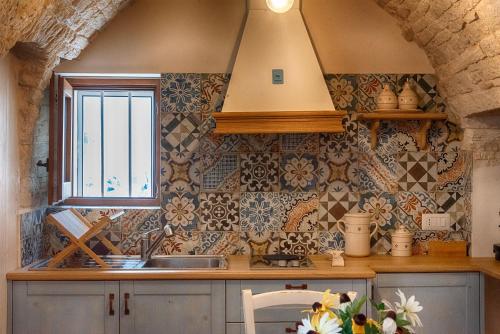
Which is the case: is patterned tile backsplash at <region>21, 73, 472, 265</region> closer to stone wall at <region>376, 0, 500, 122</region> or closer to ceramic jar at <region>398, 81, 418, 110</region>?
ceramic jar at <region>398, 81, 418, 110</region>

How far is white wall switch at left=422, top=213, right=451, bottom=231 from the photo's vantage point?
343 centimetres

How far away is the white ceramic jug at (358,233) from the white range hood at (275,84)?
0.58 meters

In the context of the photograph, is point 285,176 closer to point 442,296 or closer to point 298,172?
point 298,172

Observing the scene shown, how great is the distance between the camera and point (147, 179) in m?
3.60

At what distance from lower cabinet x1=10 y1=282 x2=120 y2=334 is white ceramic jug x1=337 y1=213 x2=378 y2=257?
1361 millimetres

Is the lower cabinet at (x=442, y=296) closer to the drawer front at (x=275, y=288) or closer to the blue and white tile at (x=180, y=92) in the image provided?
the drawer front at (x=275, y=288)

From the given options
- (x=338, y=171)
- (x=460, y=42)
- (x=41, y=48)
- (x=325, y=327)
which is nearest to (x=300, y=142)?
(x=338, y=171)

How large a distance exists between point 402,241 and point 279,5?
1.55 m

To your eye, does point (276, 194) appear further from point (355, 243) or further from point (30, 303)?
point (30, 303)

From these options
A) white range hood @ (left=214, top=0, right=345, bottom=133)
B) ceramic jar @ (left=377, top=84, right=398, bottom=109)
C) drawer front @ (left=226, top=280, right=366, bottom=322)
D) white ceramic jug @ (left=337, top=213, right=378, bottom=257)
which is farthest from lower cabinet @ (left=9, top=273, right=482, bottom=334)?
ceramic jar @ (left=377, top=84, right=398, bottom=109)

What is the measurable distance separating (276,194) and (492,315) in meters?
1.42

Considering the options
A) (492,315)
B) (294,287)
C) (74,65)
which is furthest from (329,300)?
(74,65)

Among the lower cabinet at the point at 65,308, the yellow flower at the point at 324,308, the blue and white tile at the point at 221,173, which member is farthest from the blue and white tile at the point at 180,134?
the yellow flower at the point at 324,308

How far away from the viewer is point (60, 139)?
335cm
